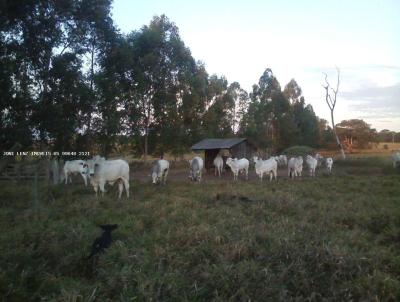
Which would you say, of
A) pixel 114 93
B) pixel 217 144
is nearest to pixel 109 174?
pixel 114 93

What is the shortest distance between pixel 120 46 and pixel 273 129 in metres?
32.0

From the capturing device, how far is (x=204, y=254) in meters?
6.82

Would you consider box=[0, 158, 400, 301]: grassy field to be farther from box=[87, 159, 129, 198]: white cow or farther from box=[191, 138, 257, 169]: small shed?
box=[191, 138, 257, 169]: small shed

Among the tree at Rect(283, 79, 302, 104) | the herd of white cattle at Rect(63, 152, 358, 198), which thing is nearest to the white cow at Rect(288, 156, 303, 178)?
the herd of white cattle at Rect(63, 152, 358, 198)

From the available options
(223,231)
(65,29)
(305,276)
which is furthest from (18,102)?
(305,276)

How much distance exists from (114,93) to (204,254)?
2213cm

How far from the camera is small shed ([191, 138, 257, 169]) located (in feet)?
97.9

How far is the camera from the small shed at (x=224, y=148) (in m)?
29.8

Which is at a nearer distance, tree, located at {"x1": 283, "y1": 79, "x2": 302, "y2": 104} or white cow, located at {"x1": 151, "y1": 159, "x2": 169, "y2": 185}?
white cow, located at {"x1": 151, "y1": 159, "x2": 169, "y2": 185}

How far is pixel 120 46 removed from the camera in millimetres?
25656

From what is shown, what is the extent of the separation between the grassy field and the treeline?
30.0 ft

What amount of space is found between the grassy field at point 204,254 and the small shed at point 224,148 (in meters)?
18.4

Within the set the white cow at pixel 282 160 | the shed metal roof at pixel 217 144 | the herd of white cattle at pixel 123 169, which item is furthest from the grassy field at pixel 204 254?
the white cow at pixel 282 160

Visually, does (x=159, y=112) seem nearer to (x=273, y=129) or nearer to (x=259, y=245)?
(x=273, y=129)
